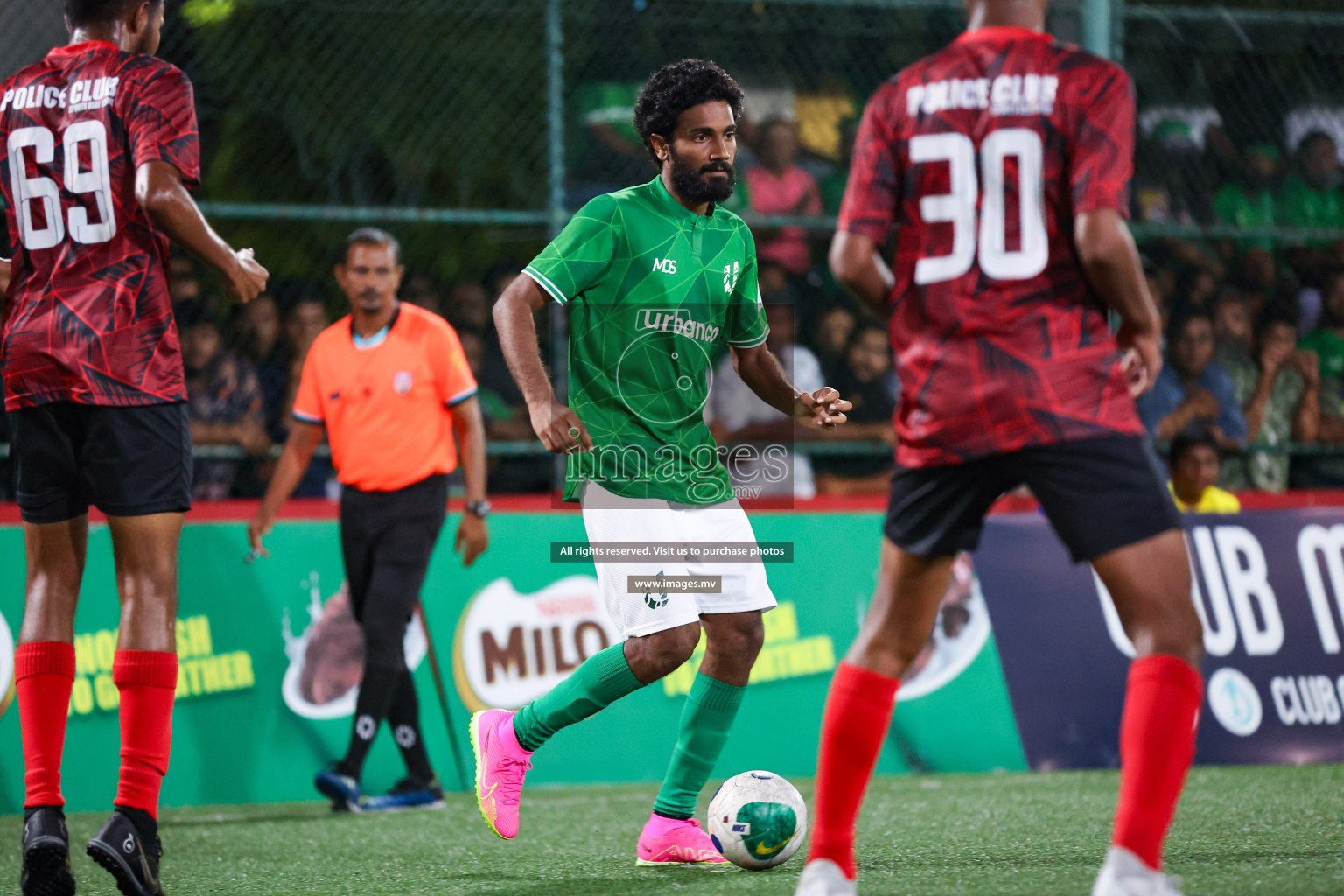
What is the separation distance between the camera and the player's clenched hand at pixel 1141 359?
295 centimetres

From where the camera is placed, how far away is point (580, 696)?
14.1ft

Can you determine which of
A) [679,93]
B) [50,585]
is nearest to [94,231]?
[50,585]

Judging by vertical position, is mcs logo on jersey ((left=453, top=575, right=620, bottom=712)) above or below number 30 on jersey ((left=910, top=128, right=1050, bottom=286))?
below

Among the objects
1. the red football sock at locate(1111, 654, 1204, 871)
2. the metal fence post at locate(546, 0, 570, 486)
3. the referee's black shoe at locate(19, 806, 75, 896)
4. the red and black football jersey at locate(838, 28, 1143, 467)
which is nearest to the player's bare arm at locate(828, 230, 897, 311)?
the red and black football jersey at locate(838, 28, 1143, 467)

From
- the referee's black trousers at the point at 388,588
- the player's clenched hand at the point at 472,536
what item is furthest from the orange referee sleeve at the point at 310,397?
the player's clenched hand at the point at 472,536

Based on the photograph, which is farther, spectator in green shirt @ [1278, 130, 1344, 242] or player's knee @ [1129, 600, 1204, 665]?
spectator in green shirt @ [1278, 130, 1344, 242]

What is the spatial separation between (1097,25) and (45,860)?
21.7 feet

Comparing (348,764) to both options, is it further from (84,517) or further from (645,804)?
(84,517)

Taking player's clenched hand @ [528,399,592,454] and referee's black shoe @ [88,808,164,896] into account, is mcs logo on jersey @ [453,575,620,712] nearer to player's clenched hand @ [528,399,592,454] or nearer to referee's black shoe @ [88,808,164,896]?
player's clenched hand @ [528,399,592,454]

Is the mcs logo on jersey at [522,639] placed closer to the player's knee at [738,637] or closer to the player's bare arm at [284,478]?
the player's bare arm at [284,478]

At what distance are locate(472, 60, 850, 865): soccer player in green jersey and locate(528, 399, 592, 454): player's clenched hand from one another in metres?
0.24

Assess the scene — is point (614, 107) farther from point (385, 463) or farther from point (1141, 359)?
point (1141, 359)

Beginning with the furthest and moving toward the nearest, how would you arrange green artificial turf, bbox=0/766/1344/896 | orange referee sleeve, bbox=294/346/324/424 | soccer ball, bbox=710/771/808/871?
1. orange referee sleeve, bbox=294/346/324/424
2. soccer ball, bbox=710/771/808/871
3. green artificial turf, bbox=0/766/1344/896

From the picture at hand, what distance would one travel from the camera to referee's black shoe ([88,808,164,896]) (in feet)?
11.1
